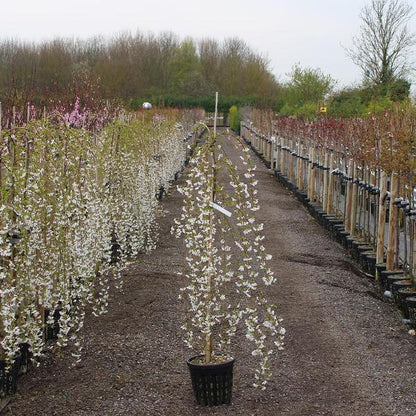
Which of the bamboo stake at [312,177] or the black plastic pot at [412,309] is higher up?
the bamboo stake at [312,177]

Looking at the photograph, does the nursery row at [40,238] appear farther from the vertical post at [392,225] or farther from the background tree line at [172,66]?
the background tree line at [172,66]

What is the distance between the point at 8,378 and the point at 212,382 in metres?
1.45

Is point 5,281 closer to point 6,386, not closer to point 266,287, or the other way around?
point 6,386

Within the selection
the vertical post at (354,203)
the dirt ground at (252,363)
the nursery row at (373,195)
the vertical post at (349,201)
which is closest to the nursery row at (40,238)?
the dirt ground at (252,363)

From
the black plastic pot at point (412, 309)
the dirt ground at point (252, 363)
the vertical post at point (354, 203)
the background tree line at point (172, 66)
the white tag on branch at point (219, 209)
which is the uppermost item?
the background tree line at point (172, 66)

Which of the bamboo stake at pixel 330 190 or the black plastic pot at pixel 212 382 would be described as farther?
the bamboo stake at pixel 330 190

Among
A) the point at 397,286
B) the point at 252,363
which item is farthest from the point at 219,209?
the point at 397,286

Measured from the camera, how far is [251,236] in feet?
39.0

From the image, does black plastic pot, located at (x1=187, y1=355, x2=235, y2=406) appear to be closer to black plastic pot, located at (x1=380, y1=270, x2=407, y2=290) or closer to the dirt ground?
the dirt ground

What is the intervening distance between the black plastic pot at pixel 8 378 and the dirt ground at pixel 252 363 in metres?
0.09

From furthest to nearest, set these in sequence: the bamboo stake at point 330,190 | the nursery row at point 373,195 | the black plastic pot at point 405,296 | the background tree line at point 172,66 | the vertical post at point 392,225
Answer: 1. the background tree line at point 172,66
2. the bamboo stake at point 330,190
3. the vertical post at point 392,225
4. the nursery row at point 373,195
5. the black plastic pot at point 405,296

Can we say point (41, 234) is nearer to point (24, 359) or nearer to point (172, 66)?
point (24, 359)

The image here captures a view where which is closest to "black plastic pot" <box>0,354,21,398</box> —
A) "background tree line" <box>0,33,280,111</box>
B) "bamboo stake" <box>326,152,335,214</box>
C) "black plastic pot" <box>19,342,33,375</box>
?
"black plastic pot" <box>19,342,33,375</box>

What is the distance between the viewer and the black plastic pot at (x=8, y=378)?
488cm
